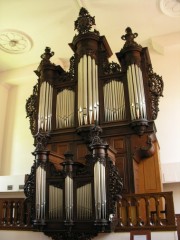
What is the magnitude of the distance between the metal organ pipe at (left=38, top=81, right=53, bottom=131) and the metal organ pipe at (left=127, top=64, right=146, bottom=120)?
1976mm

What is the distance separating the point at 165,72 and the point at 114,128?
3.33 metres

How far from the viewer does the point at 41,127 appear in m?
6.78

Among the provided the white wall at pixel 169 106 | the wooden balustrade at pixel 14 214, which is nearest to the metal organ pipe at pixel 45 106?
the wooden balustrade at pixel 14 214

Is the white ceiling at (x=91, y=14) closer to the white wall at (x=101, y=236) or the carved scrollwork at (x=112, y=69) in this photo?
the carved scrollwork at (x=112, y=69)

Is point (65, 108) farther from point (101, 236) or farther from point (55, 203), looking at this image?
point (101, 236)

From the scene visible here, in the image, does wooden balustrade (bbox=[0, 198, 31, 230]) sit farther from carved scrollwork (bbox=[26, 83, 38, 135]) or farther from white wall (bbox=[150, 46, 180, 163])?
white wall (bbox=[150, 46, 180, 163])

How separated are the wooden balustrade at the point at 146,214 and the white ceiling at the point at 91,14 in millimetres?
5109

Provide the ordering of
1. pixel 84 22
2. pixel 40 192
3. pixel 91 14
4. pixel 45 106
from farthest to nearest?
1. pixel 91 14
2. pixel 84 22
3. pixel 45 106
4. pixel 40 192

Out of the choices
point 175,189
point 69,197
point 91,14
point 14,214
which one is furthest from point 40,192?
point 91,14

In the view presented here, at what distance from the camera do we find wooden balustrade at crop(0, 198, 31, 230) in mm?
5672

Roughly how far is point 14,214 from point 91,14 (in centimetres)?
553

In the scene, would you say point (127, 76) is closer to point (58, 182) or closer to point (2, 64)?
point (58, 182)

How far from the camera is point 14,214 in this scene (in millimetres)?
5902

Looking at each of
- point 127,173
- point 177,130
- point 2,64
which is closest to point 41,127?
point 127,173
